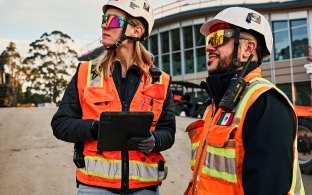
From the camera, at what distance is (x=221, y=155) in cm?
224

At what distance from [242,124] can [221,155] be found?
A: 0.69 ft

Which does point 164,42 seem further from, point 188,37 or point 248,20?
point 248,20

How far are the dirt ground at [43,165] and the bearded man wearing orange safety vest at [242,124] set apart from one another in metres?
3.89

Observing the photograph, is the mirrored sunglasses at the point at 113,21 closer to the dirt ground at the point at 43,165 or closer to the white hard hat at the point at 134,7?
the white hard hat at the point at 134,7

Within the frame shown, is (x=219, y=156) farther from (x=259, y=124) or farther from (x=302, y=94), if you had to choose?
(x=302, y=94)

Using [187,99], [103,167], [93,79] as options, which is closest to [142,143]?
[103,167]

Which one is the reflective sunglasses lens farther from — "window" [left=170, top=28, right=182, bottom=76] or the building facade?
"window" [left=170, top=28, right=182, bottom=76]

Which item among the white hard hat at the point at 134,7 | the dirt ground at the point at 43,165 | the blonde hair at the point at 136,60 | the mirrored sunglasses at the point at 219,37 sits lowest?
the dirt ground at the point at 43,165

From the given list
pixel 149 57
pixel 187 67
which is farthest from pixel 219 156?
pixel 187 67

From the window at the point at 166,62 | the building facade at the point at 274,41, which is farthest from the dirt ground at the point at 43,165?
the window at the point at 166,62

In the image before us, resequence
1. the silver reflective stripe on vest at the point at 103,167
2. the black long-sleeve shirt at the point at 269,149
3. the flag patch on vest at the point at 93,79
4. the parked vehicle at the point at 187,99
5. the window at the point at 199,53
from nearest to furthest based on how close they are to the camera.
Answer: the black long-sleeve shirt at the point at 269,149 < the silver reflective stripe on vest at the point at 103,167 < the flag patch on vest at the point at 93,79 < the parked vehicle at the point at 187,99 < the window at the point at 199,53

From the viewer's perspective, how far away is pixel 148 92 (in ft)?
9.78

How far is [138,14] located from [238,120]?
1316mm

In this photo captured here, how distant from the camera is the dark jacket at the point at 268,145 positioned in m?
1.97
